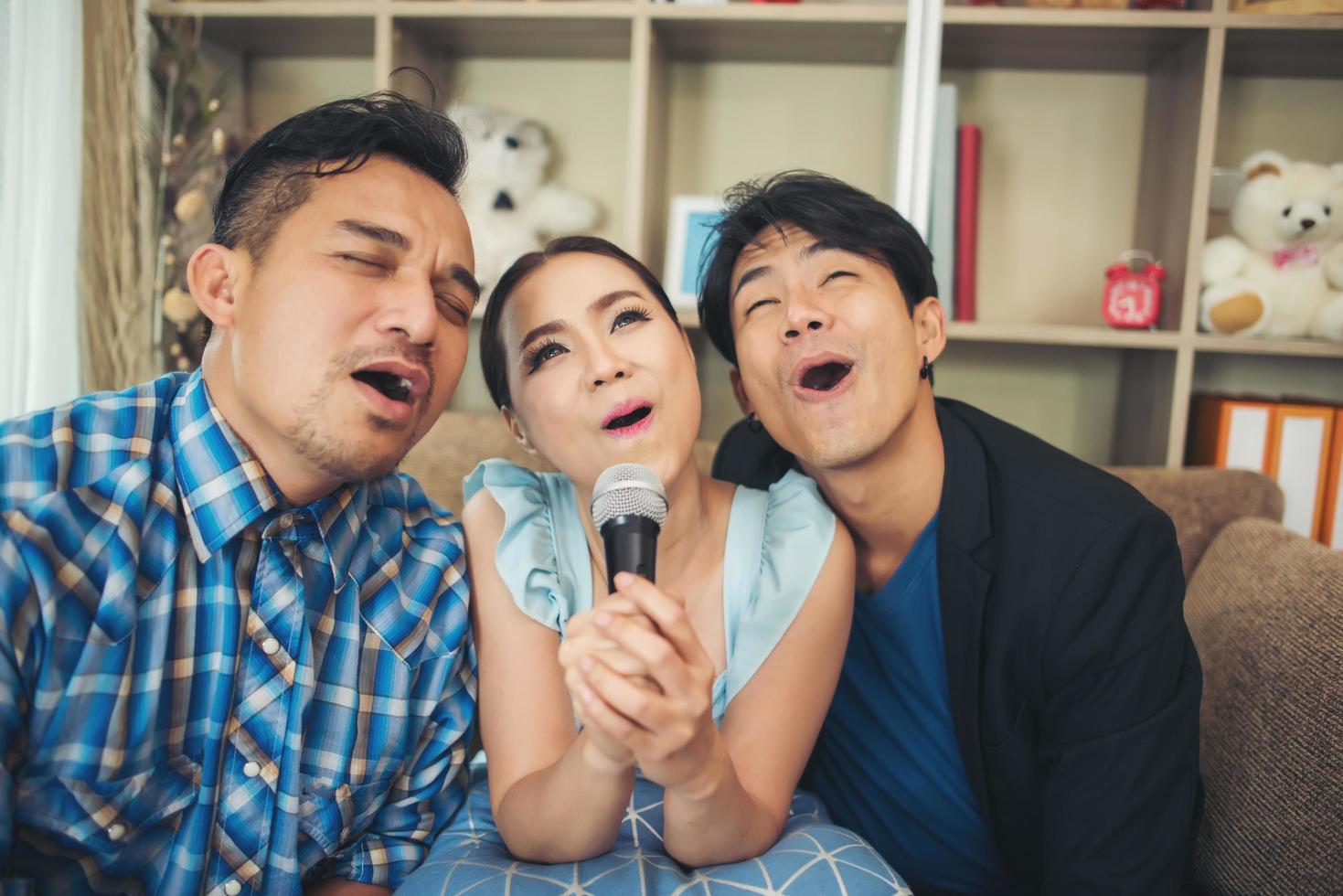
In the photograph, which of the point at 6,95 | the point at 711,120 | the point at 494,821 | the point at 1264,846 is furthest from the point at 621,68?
the point at 1264,846

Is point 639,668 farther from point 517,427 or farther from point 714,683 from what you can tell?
point 517,427

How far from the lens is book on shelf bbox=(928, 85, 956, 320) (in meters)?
2.33

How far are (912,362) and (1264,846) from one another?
868 millimetres

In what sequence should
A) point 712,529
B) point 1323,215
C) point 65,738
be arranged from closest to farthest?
point 65,738 → point 712,529 → point 1323,215

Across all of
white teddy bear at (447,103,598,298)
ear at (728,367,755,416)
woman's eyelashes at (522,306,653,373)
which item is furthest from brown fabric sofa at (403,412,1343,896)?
white teddy bear at (447,103,598,298)

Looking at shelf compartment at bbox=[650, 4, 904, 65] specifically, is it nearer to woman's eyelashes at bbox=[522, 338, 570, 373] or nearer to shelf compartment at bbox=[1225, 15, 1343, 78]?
shelf compartment at bbox=[1225, 15, 1343, 78]

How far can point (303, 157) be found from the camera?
117cm

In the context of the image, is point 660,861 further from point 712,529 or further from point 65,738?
point 65,738

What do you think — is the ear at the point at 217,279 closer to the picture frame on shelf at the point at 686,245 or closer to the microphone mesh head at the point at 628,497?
the microphone mesh head at the point at 628,497

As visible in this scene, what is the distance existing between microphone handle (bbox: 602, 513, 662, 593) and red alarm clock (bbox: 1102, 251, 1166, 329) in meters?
1.93

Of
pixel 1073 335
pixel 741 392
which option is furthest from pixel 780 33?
pixel 741 392

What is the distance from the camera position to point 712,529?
1.38 m

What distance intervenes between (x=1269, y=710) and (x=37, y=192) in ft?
8.65

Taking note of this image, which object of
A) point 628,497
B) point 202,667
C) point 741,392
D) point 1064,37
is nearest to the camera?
point 628,497
